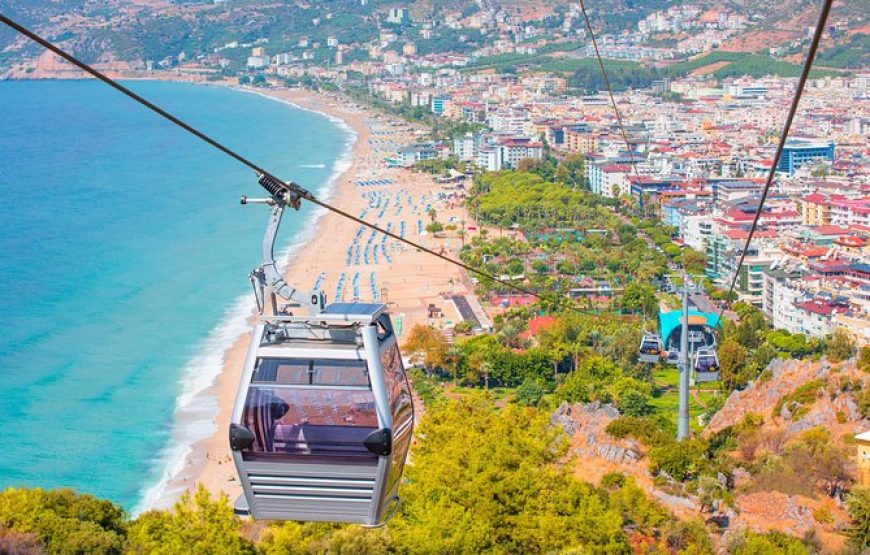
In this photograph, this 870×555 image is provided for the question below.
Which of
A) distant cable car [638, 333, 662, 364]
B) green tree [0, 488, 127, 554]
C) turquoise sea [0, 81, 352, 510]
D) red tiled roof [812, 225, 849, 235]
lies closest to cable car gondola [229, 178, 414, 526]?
green tree [0, 488, 127, 554]

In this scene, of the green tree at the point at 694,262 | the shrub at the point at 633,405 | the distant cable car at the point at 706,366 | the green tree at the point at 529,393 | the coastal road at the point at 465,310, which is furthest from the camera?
the green tree at the point at 694,262

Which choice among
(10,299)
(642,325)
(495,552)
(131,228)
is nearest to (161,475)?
(495,552)

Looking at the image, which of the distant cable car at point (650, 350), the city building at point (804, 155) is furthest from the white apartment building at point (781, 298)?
the city building at point (804, 155)

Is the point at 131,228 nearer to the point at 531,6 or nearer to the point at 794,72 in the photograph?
the point at 794,72

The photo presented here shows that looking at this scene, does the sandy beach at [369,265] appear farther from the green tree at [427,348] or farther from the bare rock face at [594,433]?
the bare rock face at [594,433]

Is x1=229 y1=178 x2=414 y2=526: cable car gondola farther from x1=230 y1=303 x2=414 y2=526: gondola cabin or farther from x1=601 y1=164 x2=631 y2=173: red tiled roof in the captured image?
x1=601 y1=164 x2=631 y2=173: red tiled roof

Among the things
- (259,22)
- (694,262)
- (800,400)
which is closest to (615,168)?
(694,262)
